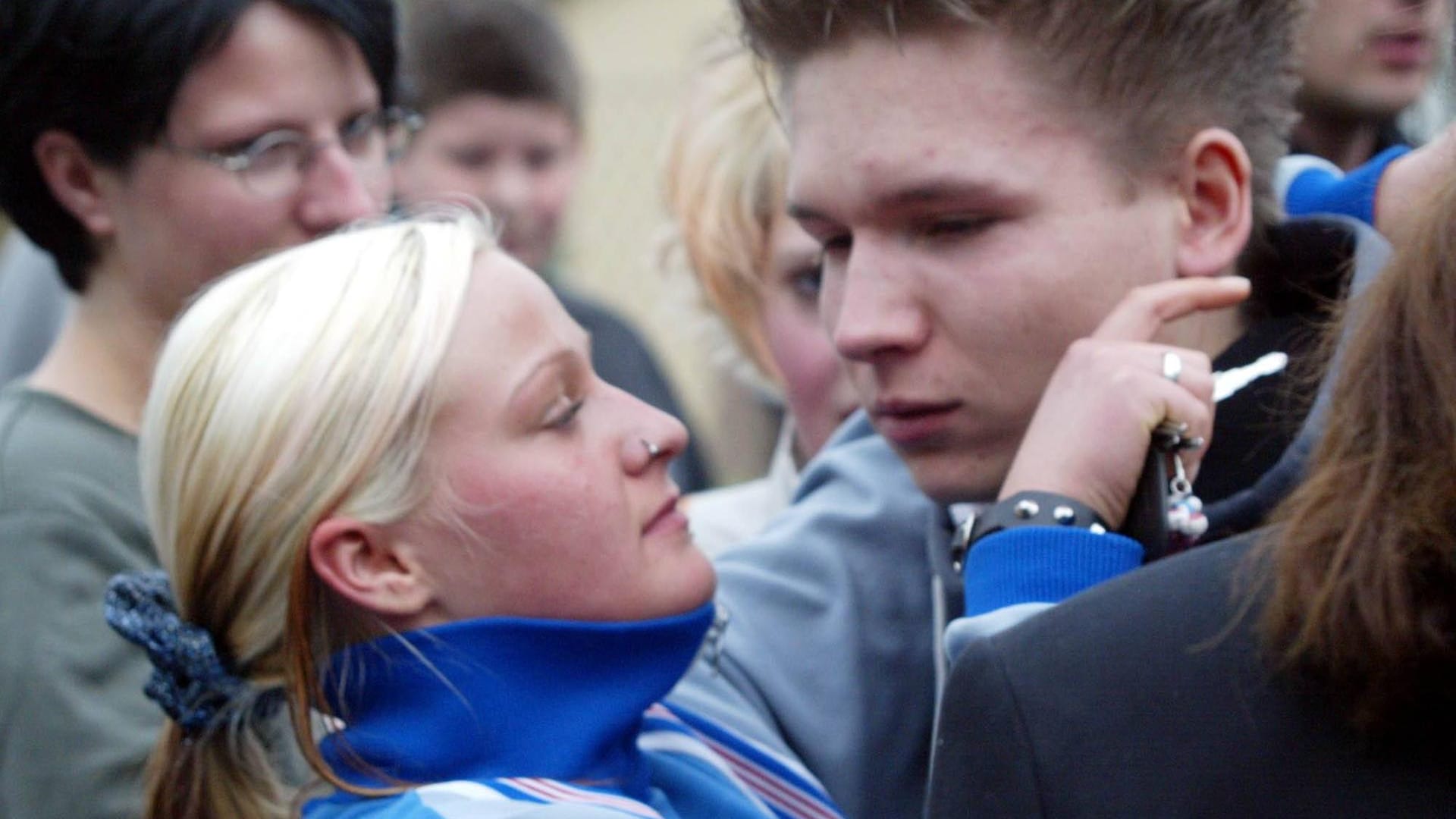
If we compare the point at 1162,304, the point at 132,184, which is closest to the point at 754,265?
the point at 132,184

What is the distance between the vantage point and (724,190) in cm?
341

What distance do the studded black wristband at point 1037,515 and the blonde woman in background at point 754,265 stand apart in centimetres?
139

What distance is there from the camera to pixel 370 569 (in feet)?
6.90

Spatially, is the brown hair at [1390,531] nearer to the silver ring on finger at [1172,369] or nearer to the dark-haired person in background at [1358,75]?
the silver ring on finger at [1172,369]

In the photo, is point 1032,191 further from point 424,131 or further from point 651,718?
point 424,131

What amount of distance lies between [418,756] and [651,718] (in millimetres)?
365

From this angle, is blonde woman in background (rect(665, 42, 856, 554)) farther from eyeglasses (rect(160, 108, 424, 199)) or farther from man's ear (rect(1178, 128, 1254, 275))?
man's ear (rect(1178, 128, 1254, 275))

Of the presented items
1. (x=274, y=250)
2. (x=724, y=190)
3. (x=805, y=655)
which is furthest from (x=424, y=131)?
(x=805, y=655)

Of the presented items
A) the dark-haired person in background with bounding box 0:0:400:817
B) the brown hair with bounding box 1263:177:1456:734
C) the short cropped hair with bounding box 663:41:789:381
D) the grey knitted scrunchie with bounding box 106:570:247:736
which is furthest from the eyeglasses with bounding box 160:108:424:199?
the brown hair with bounding box 1263:177:1456:734

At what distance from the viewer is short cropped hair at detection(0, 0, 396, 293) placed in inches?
110

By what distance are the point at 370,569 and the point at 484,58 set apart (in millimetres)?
2764

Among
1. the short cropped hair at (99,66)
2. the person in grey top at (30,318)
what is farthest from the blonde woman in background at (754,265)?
the person in grey top at (30,318)

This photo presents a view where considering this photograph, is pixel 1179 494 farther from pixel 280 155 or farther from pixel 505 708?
pixel 280 155

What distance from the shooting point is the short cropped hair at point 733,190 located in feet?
11.1
